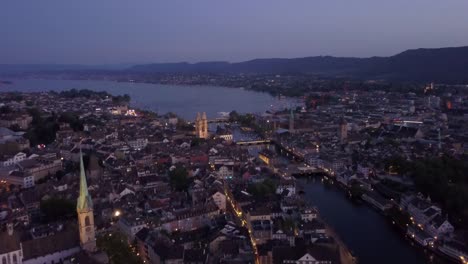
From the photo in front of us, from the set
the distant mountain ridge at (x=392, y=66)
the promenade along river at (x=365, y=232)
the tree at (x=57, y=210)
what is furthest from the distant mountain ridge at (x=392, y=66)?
the tree at (x=57, y=210)

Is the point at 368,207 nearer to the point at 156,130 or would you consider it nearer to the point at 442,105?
the point at 156,130

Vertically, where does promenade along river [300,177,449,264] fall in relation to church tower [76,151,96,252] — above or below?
below

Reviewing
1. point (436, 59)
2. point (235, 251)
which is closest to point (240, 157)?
point (235, 251)

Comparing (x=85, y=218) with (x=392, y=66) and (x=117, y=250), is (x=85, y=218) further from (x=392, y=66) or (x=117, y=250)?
(x=392, y=66)

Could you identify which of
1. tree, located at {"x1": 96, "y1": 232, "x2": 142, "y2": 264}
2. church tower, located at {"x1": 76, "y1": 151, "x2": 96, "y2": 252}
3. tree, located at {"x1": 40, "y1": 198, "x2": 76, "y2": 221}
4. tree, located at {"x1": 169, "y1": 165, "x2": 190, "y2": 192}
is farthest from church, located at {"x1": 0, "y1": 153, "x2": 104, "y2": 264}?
tree, located at {"x1": 169, "y1": 165, "x2": 190, "y2": 192}

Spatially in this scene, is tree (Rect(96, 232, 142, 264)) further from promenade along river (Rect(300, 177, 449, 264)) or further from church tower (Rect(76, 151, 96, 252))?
promenade along river (Rect(300, 177, 449, 264))

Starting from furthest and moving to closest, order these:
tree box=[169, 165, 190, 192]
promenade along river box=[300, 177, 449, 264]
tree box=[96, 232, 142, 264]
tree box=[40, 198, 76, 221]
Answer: tree box=[169, 165, 190, 192] → tree box=[40, 198, 76, 221] → promenade along river box=[300, 177, 449, 264] → tree box=[96, 232, 142, 264]

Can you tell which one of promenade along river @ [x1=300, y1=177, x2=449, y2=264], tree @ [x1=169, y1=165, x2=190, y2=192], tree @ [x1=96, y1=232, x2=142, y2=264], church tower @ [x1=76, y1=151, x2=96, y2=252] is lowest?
promenade along river @ [x1=300, y1=177, x2=449, y2=264]

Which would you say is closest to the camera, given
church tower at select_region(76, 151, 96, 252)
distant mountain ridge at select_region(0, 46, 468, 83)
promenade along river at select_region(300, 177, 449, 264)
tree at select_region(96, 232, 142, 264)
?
tree at select_region(96, 232, 142, 264)
